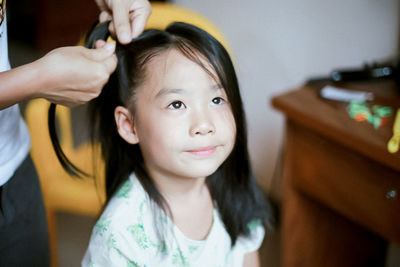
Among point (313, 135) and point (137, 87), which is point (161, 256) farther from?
point (313, 135)

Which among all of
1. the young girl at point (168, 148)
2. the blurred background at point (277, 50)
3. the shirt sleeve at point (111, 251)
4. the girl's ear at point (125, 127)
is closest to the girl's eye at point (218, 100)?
the young girl at point (168, 148)

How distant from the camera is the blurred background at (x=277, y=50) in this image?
1509mm

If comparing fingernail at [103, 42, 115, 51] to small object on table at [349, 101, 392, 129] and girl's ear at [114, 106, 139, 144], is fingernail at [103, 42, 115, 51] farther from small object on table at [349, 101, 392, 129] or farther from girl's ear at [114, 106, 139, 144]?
small object on table at [349, 101, 392, 129]

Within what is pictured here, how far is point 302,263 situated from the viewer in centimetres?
147

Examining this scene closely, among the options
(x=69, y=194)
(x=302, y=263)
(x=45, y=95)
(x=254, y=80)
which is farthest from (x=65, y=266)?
(x=45, y=95)

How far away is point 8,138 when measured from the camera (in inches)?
32.9

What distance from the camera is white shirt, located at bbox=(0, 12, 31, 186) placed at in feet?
2.65

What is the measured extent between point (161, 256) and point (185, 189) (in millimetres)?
149

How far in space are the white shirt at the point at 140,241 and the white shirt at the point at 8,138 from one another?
19 centimetres

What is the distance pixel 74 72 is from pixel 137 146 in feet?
1.02

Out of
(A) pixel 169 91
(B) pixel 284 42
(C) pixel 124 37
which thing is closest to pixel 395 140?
(A) pixel 169 91

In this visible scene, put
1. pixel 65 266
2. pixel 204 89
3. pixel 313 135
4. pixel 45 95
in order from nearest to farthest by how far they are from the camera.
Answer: pixel 45 95, pixel 204 89, pixel 313 135, pixel 65 266

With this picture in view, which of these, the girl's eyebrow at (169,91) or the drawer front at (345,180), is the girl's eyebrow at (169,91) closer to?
the girl's eyebrow at (169,91)

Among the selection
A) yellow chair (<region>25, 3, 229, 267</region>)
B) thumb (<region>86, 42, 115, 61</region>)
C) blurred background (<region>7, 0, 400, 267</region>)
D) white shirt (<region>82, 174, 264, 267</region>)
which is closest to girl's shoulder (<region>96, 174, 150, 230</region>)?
white shirt (<region>82, 174, 264, 267</region>)
